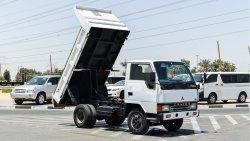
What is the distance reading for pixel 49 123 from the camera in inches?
614

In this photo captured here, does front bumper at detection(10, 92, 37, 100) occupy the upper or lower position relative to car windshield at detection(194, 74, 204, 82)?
lower

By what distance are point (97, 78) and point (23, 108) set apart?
10810 millimetres

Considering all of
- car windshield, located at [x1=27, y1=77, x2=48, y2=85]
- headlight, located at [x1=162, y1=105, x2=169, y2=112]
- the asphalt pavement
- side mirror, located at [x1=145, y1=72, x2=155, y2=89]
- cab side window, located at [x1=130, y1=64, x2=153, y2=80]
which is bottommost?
the asphalt pavement

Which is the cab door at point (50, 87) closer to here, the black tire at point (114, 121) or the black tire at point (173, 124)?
the black tire at point (114, 121)

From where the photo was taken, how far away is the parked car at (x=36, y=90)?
26.5m

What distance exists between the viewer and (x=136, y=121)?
12.0 meters

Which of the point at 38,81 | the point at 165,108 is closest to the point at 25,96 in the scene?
the point at 38,81

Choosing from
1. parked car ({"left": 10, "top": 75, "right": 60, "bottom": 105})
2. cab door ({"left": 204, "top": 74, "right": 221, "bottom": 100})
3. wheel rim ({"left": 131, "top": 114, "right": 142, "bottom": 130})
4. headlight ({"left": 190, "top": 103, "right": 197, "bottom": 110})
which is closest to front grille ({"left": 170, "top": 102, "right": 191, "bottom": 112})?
headlight ({"left": 190, "top": 103, "right": 197, "bottom": 110})

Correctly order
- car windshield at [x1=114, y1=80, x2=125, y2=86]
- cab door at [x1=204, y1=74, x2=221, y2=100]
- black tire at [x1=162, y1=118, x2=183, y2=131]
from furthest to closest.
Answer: car windshield at [x1=114, y1=80, x2=125, y2=86] < cab door at [x1=204, y1=74, x2=221, y2=100] < black tire at [x1=162, y1=118, x2=183, y2=131]

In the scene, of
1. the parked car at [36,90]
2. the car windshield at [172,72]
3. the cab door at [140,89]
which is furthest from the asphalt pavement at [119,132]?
the parked car at [36,90]

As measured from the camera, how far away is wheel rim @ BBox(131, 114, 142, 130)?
11.9 meters

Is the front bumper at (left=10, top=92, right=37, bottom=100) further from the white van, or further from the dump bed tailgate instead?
the dump bed tailgate

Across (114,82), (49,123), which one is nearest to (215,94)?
(114,82)

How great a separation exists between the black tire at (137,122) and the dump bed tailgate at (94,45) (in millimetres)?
2906
